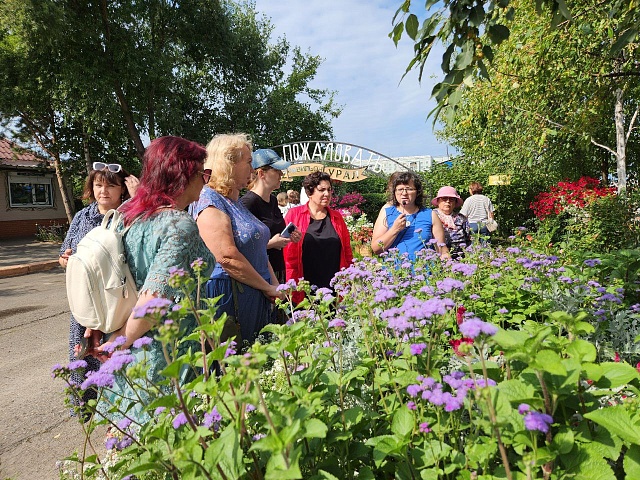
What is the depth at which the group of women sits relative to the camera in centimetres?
182

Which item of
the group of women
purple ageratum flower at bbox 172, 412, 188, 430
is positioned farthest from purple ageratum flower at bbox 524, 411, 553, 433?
the group of women

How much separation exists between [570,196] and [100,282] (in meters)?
8.75

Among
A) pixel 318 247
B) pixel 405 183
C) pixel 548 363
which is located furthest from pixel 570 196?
pixel 548 363

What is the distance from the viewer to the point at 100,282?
1767 mm

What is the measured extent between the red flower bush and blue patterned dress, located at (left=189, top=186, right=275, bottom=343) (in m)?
5.99

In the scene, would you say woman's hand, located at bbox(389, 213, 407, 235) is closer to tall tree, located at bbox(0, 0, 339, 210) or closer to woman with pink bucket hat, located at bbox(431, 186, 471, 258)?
woman with pink bucket hat, located at bbox(431, 186, 471, 258)

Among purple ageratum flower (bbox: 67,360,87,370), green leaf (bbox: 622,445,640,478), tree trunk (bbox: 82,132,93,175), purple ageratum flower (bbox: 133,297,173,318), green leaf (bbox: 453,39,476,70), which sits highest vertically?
tree trunk (bbox: 82,132,93,175)

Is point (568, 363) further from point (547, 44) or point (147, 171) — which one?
point (547, 44)

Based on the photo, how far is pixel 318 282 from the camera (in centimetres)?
399

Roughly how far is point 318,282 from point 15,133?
19197mm

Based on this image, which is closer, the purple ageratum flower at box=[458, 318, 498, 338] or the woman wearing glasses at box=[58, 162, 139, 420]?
the purple ageratum flower at box=[458, 318, 498, 338]

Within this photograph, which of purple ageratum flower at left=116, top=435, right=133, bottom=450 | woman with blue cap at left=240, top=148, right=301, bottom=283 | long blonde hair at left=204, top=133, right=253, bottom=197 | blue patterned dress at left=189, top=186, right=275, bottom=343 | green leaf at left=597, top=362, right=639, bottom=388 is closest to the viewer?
green leaf at left=597, top=362, right=639, bottom=388

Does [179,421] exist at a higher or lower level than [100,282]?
lower

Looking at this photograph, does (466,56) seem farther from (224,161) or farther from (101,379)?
(101,379)
